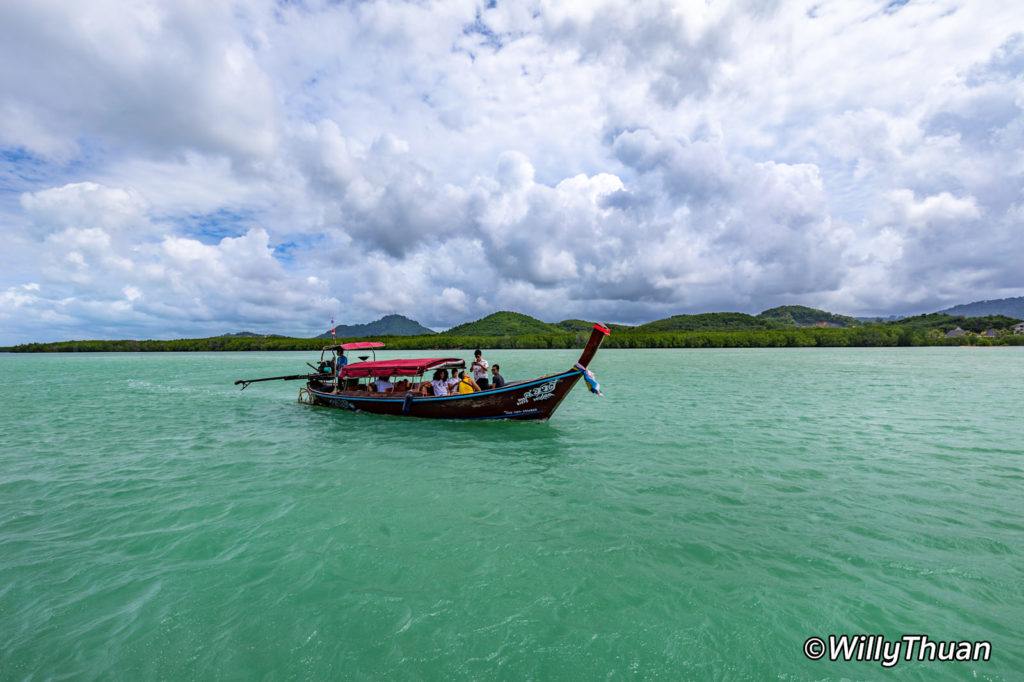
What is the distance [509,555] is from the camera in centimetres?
720

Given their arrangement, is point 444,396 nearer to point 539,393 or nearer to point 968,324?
point 539,393

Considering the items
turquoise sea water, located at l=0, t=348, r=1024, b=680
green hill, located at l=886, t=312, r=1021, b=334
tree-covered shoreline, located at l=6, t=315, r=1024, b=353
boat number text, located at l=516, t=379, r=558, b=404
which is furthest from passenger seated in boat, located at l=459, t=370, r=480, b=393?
green hill, located at l=886, t=312, r=1021, b=334

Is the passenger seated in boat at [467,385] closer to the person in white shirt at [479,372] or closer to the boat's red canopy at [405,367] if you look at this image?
the person in white shirt at [479,372]

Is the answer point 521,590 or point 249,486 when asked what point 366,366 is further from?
point 521,590

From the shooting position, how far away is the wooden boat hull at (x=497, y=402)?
1667 cm

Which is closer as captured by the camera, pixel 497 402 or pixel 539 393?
pixel 539 393

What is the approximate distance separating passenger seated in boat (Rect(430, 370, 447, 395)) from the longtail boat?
0.92 feet

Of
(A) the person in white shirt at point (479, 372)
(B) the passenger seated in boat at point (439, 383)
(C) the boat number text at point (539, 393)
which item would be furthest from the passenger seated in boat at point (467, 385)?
(C) the boat number text at point (539, 393)

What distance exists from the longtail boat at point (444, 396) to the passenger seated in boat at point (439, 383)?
0.92ft

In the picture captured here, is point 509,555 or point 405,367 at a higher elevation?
point 405,367

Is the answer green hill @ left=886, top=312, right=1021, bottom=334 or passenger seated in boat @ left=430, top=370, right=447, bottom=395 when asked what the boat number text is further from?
green hill @ left=886, top=312, right=1021, bottom=334

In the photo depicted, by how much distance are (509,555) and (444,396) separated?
1102cm

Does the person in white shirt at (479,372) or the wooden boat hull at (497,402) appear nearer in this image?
the wooden boat hull at (497,402)

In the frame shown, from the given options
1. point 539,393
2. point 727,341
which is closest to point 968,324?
point 727,341
